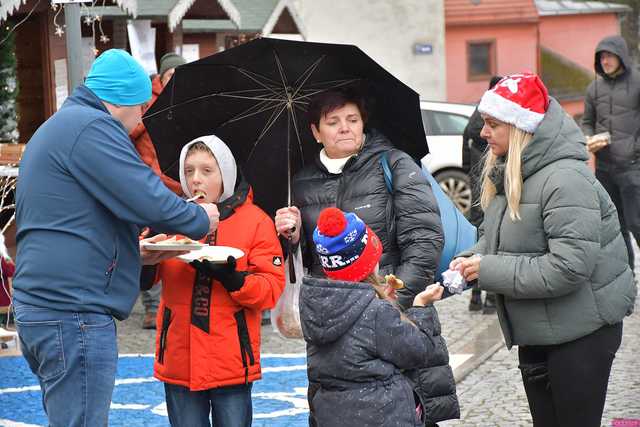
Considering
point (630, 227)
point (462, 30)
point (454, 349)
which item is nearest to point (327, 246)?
point (454, 349)

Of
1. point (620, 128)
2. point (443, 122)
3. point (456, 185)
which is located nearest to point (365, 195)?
point (620, 128)

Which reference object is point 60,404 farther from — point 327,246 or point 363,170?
point 363,170

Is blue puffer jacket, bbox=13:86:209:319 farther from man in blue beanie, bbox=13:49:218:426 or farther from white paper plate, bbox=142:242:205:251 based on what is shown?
white paper plate, bbox=142:242:205:251

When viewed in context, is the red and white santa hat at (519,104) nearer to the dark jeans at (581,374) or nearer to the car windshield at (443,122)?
the dark jeans at (581,374)

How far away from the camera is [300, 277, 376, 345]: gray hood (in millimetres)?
4453

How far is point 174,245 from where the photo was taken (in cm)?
492

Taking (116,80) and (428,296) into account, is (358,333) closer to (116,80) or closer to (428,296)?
(428,296)

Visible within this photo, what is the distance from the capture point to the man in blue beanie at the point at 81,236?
4.44 meters

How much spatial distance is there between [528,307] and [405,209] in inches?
25.5

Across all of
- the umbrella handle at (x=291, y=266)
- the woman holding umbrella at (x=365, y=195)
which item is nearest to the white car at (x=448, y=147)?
the umbrella handle at (x=291, y=266)

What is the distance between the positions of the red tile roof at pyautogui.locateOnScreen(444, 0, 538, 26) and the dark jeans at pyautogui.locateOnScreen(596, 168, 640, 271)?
30646mm

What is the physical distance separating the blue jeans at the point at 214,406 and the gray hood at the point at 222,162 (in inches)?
32.2

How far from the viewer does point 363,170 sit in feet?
17.2

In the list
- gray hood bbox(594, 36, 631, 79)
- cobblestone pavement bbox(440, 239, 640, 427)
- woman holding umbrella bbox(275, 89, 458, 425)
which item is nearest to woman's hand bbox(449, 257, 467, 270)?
woman holding umbrella bbox(275, 89, 458, 425)
